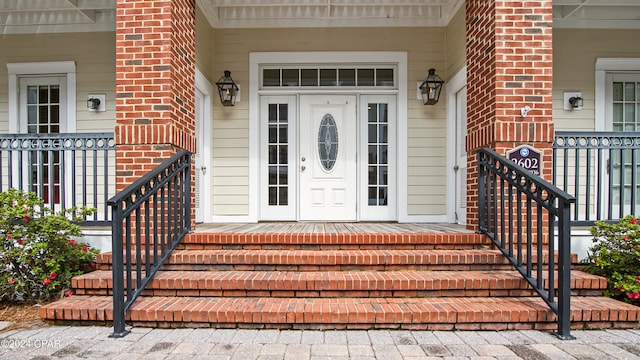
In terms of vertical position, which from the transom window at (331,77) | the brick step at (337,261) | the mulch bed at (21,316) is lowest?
the mulch bed at (21,316)

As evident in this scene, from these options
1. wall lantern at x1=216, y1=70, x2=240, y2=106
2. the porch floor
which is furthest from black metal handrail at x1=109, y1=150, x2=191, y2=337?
wall lantern at x1=216, y1=70, x2=240, y2=106

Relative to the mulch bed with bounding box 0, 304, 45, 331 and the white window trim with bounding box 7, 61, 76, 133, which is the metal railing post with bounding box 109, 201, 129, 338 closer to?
the mulch bed with bounding box 0, 304, 45, 331

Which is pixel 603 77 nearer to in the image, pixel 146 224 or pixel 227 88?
pixel 227 88

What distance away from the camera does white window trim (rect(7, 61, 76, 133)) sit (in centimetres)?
526

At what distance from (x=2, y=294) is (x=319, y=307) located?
8.67 feet

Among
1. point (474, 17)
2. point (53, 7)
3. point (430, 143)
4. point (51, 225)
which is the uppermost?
point (53, 7)

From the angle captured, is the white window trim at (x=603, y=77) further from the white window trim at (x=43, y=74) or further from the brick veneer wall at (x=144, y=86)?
the white window trim at (x=43, y=74)

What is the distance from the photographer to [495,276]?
3.01m

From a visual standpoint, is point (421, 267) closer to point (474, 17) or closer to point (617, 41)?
point (474, 17)

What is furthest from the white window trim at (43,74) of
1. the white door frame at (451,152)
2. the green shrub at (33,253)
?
Answer: the white door frame at (451,152)

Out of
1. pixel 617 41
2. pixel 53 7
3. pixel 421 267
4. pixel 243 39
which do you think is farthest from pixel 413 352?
pixel 53 7

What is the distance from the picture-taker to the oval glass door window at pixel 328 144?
17.5ft

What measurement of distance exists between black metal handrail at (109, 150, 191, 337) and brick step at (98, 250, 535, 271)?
0.29 m

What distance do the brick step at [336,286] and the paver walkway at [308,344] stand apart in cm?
36
